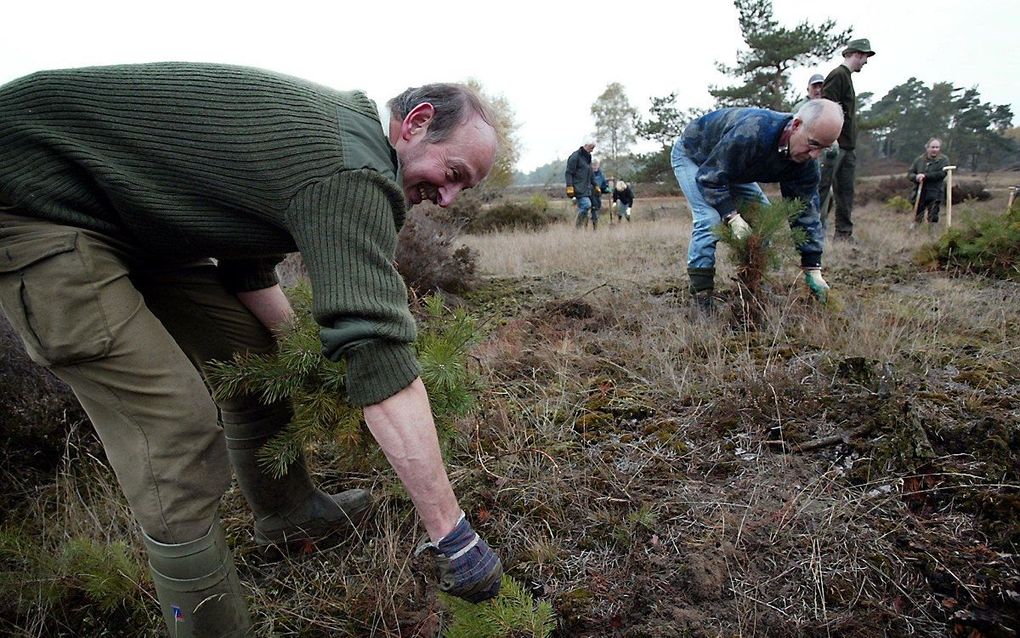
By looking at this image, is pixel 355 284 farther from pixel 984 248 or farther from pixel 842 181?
pixel 842 181

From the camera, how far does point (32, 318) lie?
1.28 m

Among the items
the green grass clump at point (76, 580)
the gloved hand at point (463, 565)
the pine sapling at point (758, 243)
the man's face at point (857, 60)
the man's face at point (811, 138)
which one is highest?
the man's face at point (857, 60)

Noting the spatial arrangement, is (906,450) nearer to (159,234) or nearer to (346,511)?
(346,511)

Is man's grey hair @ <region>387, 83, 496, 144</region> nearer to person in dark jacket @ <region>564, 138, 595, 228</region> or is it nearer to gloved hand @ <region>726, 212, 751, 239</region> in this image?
gloved hand @ <region>726, 212, 751, 239</region>

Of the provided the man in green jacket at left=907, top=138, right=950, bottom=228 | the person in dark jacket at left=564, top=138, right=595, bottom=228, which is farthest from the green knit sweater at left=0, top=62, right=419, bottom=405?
the man in green jacket at left=907, top=138, right=950, bottom=228

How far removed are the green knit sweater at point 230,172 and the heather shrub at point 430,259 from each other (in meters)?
3.30

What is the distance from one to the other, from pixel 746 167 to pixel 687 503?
263cm

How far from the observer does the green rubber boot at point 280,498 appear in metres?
1.95

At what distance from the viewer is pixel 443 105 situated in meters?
1.47

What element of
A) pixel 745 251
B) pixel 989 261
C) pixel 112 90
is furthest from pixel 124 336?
pixel 989 261

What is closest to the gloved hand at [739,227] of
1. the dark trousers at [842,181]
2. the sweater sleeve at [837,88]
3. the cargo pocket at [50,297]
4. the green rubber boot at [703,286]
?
the green rubber boot at [703,286]

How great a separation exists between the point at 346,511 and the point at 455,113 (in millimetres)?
1525

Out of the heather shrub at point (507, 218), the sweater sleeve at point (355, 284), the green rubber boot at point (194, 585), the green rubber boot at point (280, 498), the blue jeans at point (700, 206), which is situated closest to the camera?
the sweater sleeve at point (355, 284)

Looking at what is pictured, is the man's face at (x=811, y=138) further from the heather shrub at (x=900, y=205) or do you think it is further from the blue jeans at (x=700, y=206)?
the heather shrub at (x=900, y=205)
